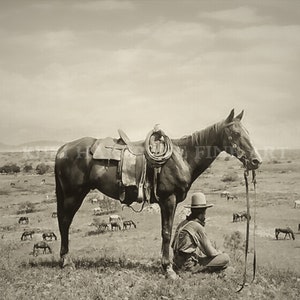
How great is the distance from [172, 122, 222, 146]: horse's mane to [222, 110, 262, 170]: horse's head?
197 mm

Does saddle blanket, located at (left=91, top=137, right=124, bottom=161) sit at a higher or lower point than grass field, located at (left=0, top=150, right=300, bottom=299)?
→ higher

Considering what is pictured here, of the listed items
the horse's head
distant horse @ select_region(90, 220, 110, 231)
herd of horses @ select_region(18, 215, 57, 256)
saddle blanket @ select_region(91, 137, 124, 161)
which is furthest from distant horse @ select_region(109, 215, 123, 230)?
the horse's head

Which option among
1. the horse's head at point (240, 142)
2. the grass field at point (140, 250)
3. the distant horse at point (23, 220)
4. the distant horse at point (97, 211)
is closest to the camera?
the grass field at point (140, 250)

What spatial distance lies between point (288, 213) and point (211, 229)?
15.9 ft

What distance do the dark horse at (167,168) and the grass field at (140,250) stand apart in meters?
0.69

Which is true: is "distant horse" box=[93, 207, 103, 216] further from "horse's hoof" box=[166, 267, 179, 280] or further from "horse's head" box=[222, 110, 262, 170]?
"horse's head" box=[222, 110, 262, 170]

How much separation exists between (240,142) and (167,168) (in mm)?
1459

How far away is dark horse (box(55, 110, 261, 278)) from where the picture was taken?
7.02 m

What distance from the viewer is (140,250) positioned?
505 inches

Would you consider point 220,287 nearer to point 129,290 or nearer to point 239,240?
point 129,290

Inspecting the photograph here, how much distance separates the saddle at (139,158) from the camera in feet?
23.7

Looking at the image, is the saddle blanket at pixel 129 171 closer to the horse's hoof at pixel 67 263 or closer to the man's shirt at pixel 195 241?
the man's shirt at pixel 195 241

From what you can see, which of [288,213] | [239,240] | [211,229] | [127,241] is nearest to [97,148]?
[127,241]

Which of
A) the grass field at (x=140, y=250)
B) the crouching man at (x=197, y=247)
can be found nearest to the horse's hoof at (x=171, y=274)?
the grass field at (x=140, y=250)
